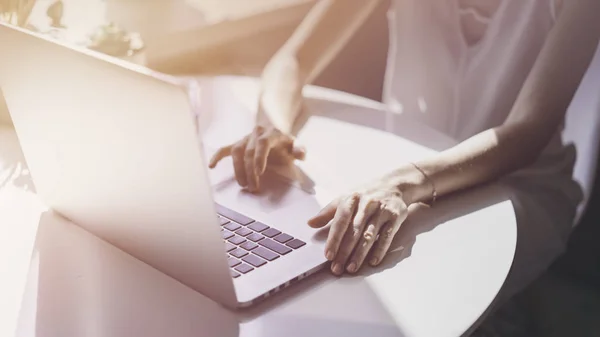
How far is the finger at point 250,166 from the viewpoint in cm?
90

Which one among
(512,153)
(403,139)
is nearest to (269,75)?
(403,139)

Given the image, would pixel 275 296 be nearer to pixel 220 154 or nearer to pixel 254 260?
pixel 254 260

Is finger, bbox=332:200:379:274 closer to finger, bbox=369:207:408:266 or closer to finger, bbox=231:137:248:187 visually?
finger, bbox=369:207:408:266

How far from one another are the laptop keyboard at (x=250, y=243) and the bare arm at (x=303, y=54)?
14.7 inches

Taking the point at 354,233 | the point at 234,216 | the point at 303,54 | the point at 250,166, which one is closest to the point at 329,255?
the point at 354,233

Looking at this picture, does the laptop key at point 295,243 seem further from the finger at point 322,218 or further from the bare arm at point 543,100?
the bare arm at point 543,100

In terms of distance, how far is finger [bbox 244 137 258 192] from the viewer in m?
0.90

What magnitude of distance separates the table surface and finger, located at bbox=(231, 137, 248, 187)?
129 mm

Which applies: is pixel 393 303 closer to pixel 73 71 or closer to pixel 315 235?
pixel 315 235

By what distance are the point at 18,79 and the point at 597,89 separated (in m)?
0.93

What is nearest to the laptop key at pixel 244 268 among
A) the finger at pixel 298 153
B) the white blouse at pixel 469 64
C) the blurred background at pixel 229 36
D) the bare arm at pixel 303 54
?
the finger at pixel 298 153

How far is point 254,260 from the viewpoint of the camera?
690 mm

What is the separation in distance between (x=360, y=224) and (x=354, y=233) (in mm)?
16

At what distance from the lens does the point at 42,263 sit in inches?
28.6
